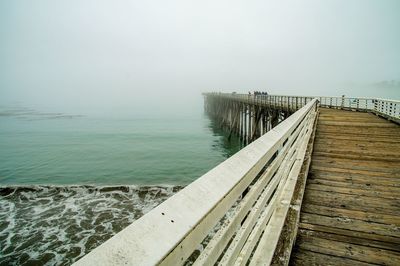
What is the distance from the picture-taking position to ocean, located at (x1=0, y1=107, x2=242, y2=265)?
30.4ft

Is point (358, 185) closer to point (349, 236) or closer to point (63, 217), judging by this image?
point (349, 236)

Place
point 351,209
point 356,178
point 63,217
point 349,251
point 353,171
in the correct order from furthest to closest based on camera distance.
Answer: point 63,217 < point 353,171 < point 356,178 < point 351,209 < point 349,251

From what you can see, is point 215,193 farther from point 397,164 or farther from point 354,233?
point 397,164

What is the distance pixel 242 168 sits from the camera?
1.21 meters

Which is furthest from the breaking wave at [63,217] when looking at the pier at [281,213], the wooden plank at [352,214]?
the wooden plank at [352,214]

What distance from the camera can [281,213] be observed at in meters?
2.27

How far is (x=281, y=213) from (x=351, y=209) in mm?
1504

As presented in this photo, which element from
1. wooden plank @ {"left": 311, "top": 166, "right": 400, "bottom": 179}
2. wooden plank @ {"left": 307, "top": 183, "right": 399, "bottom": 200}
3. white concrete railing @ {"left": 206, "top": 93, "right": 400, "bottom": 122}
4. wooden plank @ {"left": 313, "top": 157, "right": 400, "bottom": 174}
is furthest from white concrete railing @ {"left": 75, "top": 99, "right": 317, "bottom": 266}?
white concrete railing @ {"left": 206, "top": 93, "right": 400, "bottom": 122}

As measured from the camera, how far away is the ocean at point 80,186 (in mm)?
9273

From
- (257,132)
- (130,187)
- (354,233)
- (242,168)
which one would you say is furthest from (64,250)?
(257,132)

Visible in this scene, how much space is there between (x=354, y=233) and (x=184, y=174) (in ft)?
49.3

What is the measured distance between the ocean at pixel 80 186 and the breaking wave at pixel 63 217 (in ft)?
0.08

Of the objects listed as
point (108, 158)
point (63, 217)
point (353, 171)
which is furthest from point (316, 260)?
point (108, 158)

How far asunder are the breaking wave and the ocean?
25 mm
